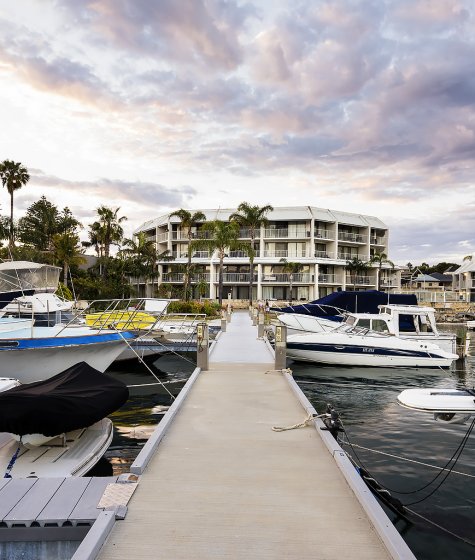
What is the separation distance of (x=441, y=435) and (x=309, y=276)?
178ft

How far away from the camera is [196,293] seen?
225 ft

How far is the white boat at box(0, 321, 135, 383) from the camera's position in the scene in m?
16.0

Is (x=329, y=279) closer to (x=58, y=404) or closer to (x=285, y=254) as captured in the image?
(x=285, y=254)

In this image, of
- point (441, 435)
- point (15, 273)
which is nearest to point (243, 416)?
point (441, 435)

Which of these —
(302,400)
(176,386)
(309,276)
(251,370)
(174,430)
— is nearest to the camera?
(174,430)

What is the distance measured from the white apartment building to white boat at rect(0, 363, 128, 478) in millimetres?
53798

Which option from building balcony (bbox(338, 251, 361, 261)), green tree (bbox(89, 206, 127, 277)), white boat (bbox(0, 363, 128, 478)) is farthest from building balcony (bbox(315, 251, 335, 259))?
white boat (bbox(0, 363, 128, 478))

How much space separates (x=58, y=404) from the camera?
8.80 m

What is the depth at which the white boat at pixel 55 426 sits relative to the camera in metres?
8.39

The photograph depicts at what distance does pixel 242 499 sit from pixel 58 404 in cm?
453

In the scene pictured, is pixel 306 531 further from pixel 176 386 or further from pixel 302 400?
pixel 176 386

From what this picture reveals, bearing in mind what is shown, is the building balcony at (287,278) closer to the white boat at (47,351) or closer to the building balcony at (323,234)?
the building balcony at (323,234)

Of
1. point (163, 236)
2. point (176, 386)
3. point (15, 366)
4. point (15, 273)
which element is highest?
point (163, 236)

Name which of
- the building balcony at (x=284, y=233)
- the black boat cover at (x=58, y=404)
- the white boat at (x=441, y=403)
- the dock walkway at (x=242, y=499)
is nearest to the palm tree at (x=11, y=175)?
the building balcony at (x=284, y=233)
